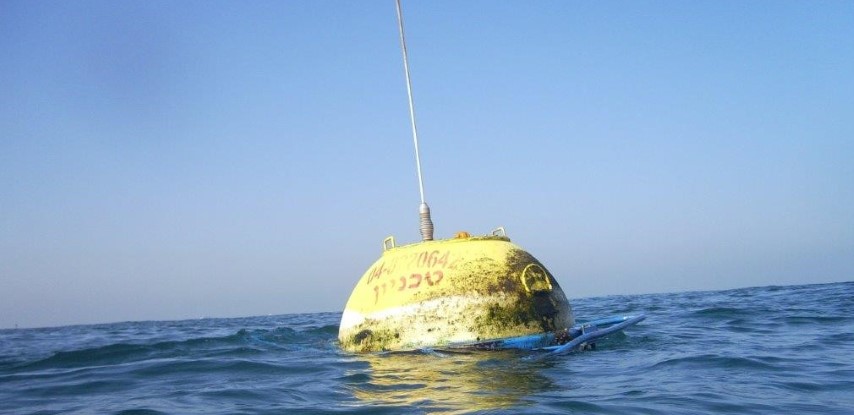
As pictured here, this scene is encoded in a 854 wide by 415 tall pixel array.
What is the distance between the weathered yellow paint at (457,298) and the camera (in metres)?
8.67

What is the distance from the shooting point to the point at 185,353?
38.0 ft

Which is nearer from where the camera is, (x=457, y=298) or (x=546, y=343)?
(x=457, y=298)

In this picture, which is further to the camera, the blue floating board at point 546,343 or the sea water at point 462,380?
the blue floating board at point 546,343

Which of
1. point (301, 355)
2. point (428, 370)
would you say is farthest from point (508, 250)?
point (301, 355)

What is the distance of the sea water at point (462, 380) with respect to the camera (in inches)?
231

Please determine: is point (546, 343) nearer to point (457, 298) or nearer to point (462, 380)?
point (457, 298)

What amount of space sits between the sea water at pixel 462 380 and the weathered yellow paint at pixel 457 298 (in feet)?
0.95

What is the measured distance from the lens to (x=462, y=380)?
269 inches

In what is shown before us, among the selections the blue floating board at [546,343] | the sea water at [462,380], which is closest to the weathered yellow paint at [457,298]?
the blue floating board at [546,343]

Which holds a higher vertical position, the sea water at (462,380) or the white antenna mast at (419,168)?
the white antenna mast at (419,168)

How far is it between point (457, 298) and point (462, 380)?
6.36 feet

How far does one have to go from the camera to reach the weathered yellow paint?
8.67 metres

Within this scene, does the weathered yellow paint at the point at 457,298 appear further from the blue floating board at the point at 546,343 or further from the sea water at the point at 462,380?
the sea water at the point at 462,380

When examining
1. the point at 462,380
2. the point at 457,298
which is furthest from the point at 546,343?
the point at 462,380
